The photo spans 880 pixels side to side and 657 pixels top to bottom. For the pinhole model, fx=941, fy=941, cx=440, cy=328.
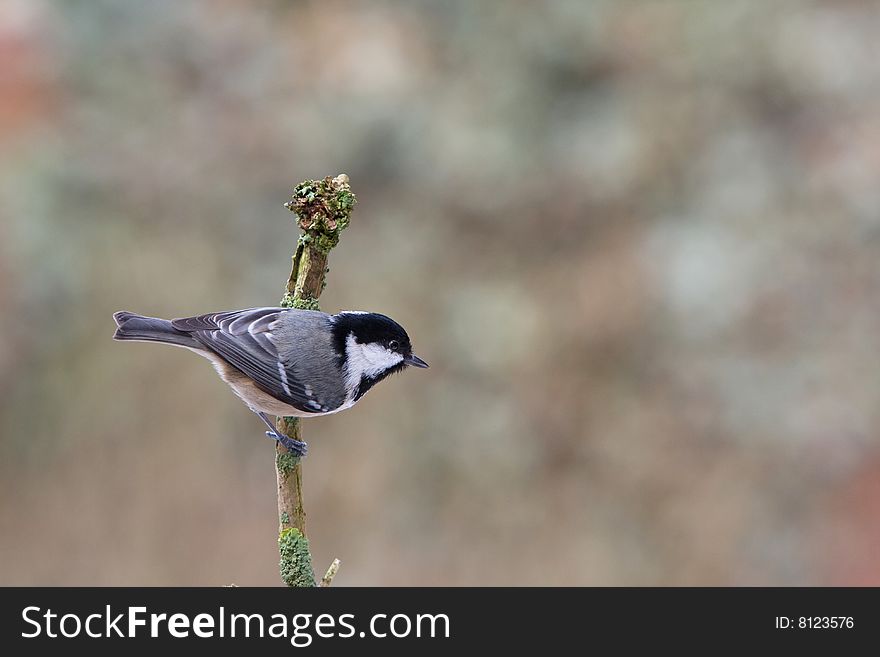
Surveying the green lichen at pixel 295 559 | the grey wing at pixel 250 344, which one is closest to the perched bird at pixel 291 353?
the grey wing at pixel 250 344

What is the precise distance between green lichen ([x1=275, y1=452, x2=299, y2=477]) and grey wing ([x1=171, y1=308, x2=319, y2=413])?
55cm

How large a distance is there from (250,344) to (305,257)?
0.63 metres

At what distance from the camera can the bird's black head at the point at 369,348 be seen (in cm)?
188

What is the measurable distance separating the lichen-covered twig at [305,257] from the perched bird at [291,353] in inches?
17.0

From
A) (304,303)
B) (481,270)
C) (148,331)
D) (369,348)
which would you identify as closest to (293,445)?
(304,303)

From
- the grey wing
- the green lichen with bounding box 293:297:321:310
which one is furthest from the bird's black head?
the green lichen with bounding box 293:297:321:310

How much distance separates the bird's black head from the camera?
73.8 inches

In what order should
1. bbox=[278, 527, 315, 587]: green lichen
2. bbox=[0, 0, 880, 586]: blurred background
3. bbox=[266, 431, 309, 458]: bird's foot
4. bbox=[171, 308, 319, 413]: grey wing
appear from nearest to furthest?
bbox=[278, 527, 315, 587]: green lichen < bbox=[266, 431, 309, 458]: bird's foot < bbox=[171, 308, 319, 413]: grey wing < bbox=[0, 0, 880, 586]: blurred background

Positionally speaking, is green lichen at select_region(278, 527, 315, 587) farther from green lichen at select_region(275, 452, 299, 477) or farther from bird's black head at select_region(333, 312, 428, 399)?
bird's black head at select_region(333, 312, 428, 399)

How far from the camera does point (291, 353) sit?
2.09 m

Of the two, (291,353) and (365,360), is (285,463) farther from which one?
(291,353)

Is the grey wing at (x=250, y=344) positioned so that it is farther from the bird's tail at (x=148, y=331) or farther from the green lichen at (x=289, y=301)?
→ the green lichen at (x=289, y=301)

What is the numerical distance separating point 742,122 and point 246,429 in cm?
298

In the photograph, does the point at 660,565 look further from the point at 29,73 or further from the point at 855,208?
the point at 29,73
